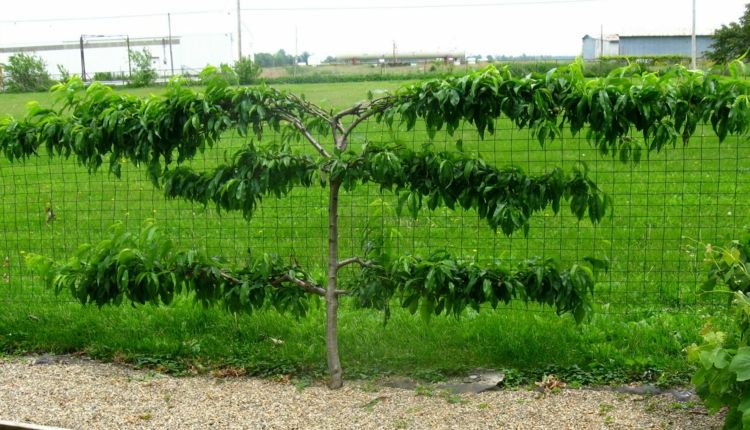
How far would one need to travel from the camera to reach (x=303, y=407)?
5023 millimetres

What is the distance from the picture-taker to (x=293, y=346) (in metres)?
5.98

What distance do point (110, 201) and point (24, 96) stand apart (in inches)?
174

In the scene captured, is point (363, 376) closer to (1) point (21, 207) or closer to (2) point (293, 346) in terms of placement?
(2) point (293, 346)

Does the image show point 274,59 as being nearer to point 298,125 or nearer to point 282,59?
point 282,59

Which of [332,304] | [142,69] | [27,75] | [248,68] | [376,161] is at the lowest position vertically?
[332,304]

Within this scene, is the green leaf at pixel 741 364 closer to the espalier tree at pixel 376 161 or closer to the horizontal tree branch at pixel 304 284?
the espalier tree at pixel 376 161

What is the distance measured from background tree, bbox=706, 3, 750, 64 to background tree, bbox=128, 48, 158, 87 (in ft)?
19.6

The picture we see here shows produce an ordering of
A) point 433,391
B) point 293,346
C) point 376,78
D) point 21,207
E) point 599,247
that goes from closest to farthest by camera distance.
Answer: point 433,391 < point 293,346 < point 599,247 < point 376,78 < point 21,207

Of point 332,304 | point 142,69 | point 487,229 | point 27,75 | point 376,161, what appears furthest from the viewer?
point 27,75

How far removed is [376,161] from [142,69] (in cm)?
591

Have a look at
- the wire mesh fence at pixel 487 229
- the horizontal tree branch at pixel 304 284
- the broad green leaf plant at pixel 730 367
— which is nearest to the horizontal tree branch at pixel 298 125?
the wire mesh fence at pixel 487 229

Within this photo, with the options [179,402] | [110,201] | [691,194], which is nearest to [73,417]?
[179,402]

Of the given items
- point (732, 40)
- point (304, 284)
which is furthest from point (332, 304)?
point (732, 40)

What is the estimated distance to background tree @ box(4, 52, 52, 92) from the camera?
14.5 meters
